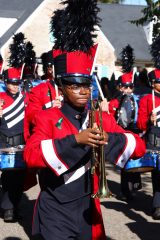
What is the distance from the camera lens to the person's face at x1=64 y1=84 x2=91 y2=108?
13.4 ft

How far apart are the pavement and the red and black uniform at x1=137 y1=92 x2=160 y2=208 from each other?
1.17 feet

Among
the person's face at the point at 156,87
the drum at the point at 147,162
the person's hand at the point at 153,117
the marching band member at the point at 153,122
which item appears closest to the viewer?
the drum at the point at 147,162

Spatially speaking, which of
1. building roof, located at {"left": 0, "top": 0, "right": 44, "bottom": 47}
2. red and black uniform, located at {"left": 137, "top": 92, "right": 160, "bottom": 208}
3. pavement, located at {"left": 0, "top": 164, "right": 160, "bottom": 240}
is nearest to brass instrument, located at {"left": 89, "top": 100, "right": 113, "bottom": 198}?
pavement, located at {"left": 0, "top": 164, "right": 160, "bottom": 240}

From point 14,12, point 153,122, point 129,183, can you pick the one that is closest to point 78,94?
point 153,122

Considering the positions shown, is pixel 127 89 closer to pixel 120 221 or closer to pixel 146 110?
pixel 146 110

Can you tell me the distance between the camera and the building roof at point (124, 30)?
4456 cm

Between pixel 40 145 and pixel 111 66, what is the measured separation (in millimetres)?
39041

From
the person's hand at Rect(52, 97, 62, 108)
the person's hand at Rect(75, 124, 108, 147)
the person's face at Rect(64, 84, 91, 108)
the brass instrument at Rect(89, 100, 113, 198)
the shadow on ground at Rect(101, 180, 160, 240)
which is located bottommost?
the shadow on ground at Rect(101, 180, 160, 240)

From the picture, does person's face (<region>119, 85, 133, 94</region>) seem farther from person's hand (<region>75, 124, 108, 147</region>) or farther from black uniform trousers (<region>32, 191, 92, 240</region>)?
person's hand (<region>75, 124, 108, 147</region>)

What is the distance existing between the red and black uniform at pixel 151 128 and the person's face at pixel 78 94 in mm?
3271

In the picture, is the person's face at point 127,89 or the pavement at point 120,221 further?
the person's face at point 127,89

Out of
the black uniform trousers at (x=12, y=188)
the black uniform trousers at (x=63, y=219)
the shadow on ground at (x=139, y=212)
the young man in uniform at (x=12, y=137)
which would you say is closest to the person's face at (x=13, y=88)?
the young man in uniform at (x=12, y=137)

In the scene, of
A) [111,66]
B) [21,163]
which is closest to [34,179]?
[21,163]

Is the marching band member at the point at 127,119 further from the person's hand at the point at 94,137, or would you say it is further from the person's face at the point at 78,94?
the person's hand at the point at 94,137
